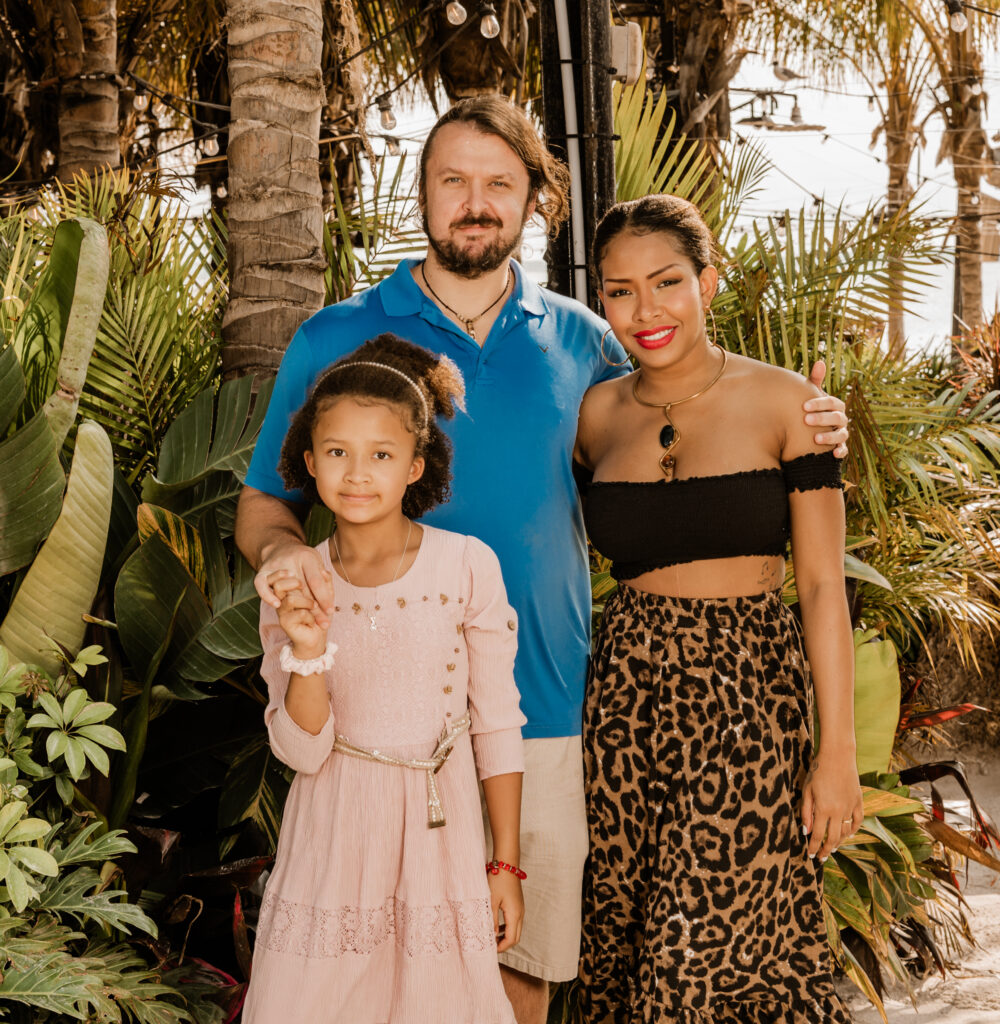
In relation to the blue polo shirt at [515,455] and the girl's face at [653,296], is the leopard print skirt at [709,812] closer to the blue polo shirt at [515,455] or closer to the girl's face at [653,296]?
the blue polo shirt at [515,455]

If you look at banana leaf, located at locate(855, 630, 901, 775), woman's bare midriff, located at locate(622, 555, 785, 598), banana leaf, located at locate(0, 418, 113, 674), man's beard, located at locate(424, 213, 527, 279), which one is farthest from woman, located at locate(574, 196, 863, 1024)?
banana leaf, located at locate(855, 630, 901, 775)

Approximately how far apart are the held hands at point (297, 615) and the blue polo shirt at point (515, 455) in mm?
620

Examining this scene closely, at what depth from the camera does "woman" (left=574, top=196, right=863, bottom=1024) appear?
2229mm

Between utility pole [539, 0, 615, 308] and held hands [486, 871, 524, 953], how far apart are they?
2.59 m

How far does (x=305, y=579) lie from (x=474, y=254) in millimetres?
947

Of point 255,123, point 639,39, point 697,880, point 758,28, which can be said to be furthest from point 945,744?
point 758,28

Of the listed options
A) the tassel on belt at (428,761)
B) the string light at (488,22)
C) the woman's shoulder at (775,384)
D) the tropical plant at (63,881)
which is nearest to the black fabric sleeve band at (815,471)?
the woman's shoulder at (775,384)

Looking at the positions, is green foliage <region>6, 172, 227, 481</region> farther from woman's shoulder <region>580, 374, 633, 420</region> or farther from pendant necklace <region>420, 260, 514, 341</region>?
woman's shoulder <region>580, 374, 633, 420</region>

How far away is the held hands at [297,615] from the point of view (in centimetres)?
175

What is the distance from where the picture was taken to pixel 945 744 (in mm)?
6426

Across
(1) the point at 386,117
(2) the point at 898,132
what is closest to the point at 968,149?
(2) the point at 898,132

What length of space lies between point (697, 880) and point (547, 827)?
338 millimetres

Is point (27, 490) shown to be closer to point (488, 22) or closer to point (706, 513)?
point (706, 513)

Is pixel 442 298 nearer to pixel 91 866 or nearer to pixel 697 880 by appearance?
pixel 697 880
